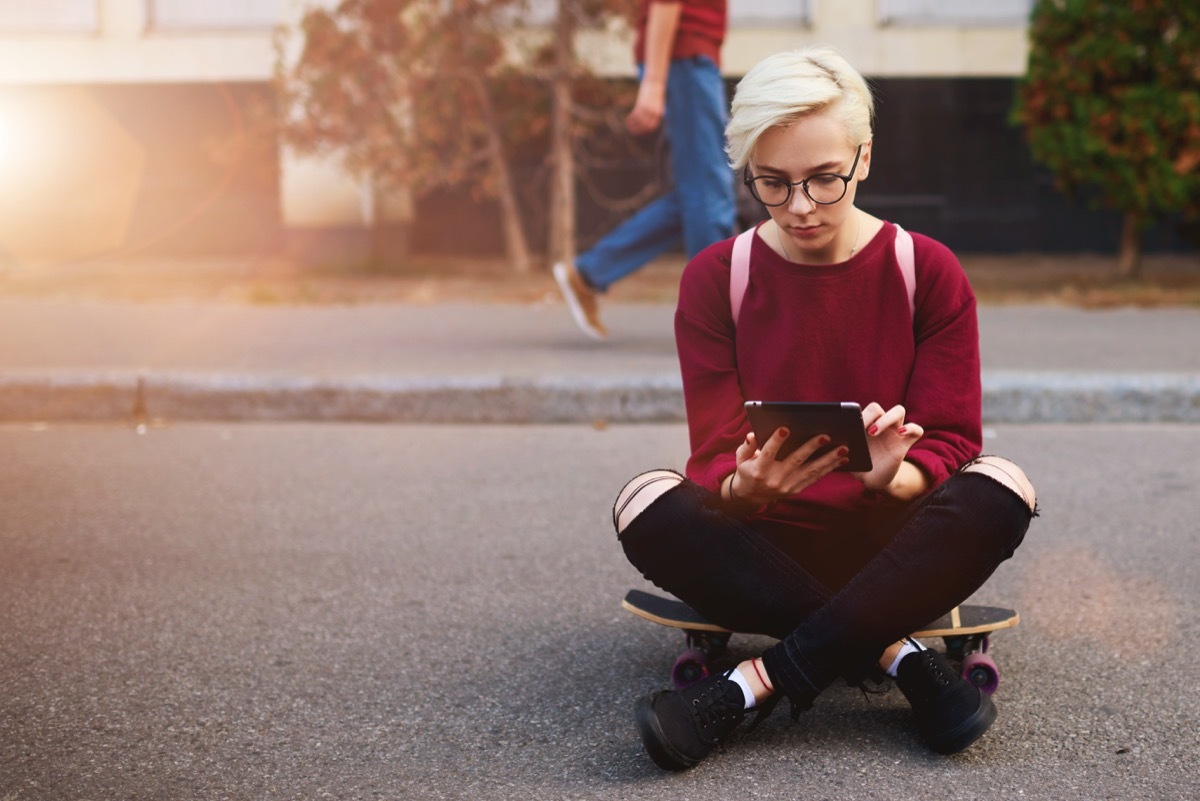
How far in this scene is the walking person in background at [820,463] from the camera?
7.42ft

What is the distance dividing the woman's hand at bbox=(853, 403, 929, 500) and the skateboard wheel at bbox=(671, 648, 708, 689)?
0.47 metres

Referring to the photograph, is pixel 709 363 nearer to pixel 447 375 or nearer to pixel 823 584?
pixel 823 584

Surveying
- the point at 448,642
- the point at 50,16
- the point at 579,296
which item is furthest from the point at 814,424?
the point at 50,16

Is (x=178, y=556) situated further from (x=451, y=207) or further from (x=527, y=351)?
(x=451, y=207)

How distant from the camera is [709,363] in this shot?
98.2 inches

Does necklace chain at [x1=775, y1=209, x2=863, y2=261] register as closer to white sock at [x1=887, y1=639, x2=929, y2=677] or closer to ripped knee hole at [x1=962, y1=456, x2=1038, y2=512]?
→ ripped knee hole at [x1=962, y1=456, x2=1038, y2=512]

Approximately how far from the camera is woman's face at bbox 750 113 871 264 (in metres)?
2.27

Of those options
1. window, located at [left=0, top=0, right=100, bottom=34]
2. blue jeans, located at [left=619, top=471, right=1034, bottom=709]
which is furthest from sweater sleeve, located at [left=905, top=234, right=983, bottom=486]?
window, located at [left=0, top=0, right=100, bottom=34]

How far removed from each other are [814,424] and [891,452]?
19 centimetres

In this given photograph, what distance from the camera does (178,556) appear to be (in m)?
3.61

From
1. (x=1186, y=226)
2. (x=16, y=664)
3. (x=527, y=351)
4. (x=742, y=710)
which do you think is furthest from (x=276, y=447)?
(x=1186, y=226)

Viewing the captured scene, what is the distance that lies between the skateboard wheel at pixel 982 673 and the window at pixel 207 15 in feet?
36.1

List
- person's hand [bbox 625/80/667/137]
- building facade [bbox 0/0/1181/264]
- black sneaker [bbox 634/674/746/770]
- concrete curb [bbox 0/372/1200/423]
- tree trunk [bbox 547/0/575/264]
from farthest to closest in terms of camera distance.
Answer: building facade [bbox 0/0/1181/264] < tree trunk [bbox 547/0/575/264] < person's hand [bbox 625/80/667/137] < concrete curb [bbox 0/372/1200/423] < black sneaker [bbox 634/674/746/770]

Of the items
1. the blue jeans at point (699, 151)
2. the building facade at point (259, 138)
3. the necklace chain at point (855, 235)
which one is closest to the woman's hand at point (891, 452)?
the necklace chain at point (855, 235)
